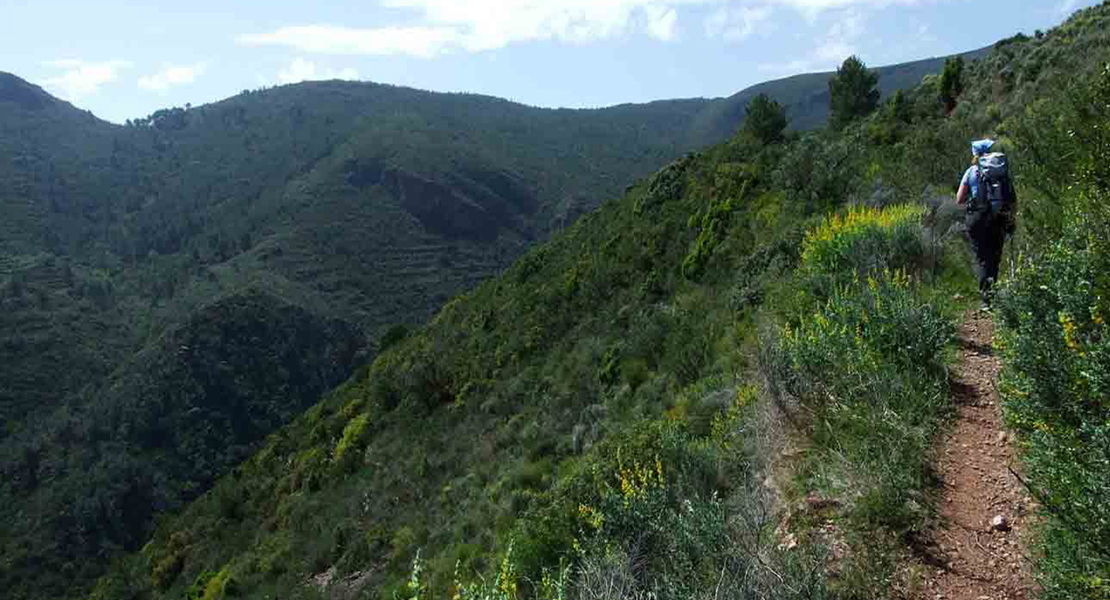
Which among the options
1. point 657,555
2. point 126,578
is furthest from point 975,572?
point 126,578

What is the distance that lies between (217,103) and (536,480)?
645 ft

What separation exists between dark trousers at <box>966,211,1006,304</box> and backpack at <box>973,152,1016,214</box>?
0.22ft

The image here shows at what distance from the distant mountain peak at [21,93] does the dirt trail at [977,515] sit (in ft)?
650

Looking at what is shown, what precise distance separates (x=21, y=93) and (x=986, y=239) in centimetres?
20334

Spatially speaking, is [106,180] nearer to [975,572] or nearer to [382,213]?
[382,213]

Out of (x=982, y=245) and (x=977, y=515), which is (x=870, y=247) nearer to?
(x=982, y=245)

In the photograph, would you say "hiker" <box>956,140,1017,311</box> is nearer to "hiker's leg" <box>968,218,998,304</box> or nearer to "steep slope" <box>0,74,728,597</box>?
"hiker's leg" <box>968,218,998,304</box>

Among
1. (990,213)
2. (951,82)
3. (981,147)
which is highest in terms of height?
(951,82)

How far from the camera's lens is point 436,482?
12.7 metres

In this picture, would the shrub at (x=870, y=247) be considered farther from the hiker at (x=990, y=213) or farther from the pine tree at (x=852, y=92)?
the pine tree at (x=852, y=92)

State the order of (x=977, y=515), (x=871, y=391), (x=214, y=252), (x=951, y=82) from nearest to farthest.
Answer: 1. (x=977, y=515)
2. (x=871, y=391)
3. (x=951, y=82)
4. (x=214, y=252)

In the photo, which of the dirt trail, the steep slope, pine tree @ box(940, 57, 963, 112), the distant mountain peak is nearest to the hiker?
the dirt trail

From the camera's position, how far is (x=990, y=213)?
507 cm

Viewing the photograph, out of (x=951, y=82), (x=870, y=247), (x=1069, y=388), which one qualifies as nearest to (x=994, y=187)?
(x=870, y=247)
